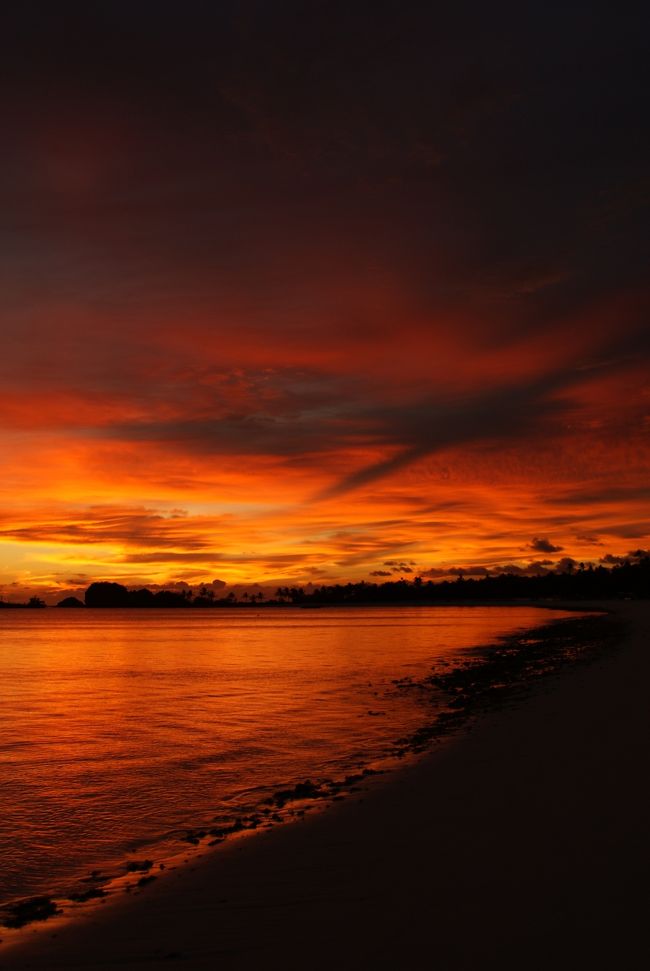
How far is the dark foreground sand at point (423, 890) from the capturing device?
6.97 meters

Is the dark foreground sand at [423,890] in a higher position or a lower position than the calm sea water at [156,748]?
higher

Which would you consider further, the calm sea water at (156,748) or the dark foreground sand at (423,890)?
the calm sea water at (156,748)

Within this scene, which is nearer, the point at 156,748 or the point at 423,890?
the point at 423,890

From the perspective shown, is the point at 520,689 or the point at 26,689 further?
the point at 26,689

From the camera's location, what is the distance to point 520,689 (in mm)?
28531

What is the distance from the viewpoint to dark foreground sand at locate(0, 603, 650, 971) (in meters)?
6.97

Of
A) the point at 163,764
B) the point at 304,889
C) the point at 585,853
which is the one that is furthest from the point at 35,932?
the point at 163,764

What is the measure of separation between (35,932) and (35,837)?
495 centimetres

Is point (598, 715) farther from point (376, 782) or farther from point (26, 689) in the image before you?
point (26, 689)

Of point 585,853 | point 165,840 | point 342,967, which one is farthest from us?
point 165,840

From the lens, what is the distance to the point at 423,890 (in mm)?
8383

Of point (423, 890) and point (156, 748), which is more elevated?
point (423, 890)

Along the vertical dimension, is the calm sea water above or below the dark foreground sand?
below

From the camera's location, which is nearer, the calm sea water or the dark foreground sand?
the dark foreground sand
